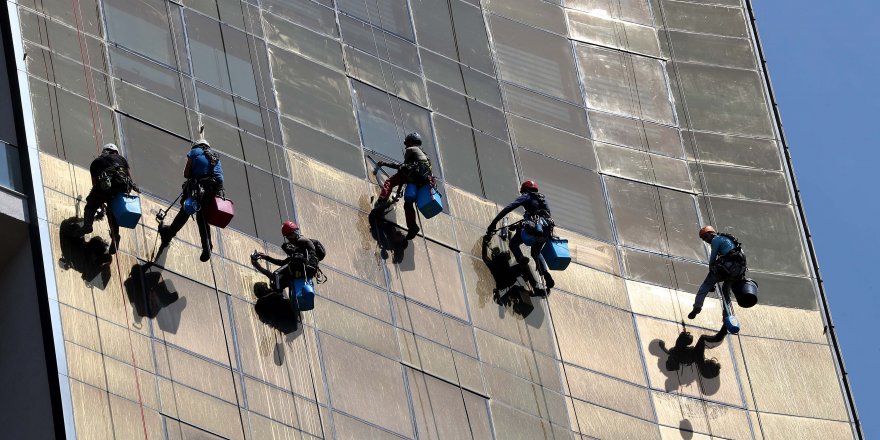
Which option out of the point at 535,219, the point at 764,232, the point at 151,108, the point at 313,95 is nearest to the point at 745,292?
the point at 535,219

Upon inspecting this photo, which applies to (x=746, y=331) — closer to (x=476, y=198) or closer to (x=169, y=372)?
(x=476, y=198)

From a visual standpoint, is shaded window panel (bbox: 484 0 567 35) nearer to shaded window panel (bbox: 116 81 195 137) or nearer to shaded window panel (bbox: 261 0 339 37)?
shaded window panel (bbox: 261 0 339 37)

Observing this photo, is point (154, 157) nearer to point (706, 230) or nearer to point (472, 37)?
point (472, 37)

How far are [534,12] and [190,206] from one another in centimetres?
1319

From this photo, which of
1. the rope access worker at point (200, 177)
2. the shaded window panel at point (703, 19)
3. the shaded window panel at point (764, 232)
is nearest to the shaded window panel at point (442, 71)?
the shaded window panel at point (764, 232)

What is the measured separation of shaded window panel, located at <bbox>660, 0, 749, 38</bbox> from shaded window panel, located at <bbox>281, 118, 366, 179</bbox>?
10017 millimetres

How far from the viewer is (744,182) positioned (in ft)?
155

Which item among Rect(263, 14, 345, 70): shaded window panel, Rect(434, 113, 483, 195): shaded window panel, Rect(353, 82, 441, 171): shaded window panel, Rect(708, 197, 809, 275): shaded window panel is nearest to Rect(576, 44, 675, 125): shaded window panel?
Rect(708, 197, 809, 275): shaded window panel

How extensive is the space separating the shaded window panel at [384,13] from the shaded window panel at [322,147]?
3.54m

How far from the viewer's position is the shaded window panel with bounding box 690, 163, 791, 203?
46750 mm

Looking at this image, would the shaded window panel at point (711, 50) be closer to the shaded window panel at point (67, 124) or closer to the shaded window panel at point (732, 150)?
the shaded window panel at point (732, 150)

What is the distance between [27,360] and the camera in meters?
35.2

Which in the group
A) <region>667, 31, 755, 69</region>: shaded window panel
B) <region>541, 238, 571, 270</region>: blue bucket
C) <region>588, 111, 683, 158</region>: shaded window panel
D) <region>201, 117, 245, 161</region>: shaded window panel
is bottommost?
<region>541, 238, 571, 270</region>: blue bucket

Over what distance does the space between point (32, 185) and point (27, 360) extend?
2.79m
